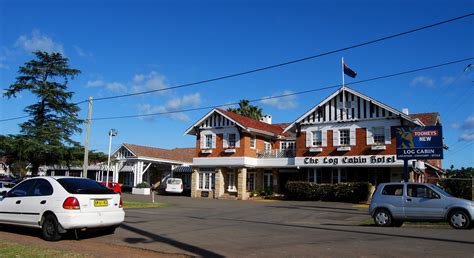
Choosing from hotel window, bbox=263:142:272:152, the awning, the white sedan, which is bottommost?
the white sedan

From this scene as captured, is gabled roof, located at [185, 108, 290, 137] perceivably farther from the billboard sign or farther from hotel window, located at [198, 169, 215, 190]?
the billboard sign

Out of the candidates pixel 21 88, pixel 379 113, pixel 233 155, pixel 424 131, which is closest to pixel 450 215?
pixel 424 131

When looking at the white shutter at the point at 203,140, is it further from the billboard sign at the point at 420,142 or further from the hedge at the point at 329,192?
the billboard sign at the point at 420,142

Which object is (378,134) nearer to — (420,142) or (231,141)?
(420,142)

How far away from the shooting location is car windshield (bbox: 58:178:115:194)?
1035cm

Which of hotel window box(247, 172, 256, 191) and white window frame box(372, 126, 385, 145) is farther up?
white window frame box(372, 126, 385, 145)

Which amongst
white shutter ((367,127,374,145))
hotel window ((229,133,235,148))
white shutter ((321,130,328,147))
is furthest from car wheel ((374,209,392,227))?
hotel window ((229,133,235,148))

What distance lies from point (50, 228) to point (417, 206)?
11461 millimetres

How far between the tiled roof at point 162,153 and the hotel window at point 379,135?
2541 cm

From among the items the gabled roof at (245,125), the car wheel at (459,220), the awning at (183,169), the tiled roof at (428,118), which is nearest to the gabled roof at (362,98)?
the tiled roof at (428,118)

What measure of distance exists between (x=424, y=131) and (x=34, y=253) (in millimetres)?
18349

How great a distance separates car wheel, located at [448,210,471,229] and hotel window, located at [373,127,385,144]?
18.1 metres

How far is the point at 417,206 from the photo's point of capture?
49.7 ft

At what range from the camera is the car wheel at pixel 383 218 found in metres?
15.7
